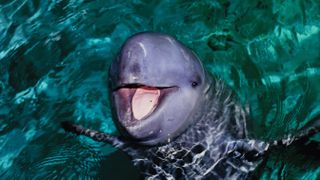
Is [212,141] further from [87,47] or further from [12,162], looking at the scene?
[87,47]

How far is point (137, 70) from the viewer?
4125mm

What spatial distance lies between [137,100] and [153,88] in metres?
0.24

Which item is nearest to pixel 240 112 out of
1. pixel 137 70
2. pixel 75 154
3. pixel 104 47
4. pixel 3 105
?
pixel 137 70

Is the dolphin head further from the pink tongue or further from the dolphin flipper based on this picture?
the dolphin flipper

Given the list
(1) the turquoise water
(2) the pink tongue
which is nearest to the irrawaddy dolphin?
(2) the pink tongue

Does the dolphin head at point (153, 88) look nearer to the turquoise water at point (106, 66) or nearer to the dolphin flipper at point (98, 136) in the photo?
the dolphin flipper at point (98, 136)

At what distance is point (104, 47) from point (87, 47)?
0.81 ft

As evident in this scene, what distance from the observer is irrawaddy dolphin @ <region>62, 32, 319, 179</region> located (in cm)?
418

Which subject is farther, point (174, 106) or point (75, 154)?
point (75, 154)

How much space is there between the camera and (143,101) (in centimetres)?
456

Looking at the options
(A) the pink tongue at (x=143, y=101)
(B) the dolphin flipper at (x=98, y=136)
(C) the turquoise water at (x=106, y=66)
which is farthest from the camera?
(C) the turquoise water at (x=106, y=66)

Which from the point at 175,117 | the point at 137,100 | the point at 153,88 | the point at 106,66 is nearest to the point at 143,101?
the point at 137,100

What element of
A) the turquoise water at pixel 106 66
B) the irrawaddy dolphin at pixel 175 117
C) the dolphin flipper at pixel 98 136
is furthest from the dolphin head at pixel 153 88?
the turquoise water at pixel 106 66

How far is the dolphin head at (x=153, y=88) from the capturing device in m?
4.14
